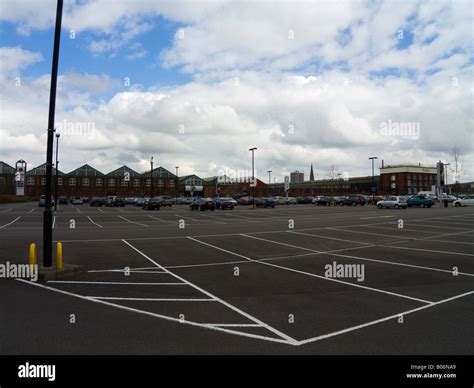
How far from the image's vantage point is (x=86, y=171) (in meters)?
116

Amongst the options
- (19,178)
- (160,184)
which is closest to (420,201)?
(19,178)

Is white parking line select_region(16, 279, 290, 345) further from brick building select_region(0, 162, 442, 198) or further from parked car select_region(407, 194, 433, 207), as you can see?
brick building select_region(0, 162, 442, 198)

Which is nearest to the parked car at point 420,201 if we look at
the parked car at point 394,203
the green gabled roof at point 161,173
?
the parked car at point 394,203

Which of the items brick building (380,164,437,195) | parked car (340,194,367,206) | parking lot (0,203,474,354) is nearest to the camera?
parking lot (0,203,474,354)

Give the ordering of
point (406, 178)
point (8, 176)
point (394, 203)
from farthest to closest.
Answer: point (406, 178) → point (8, 176) → point (394, 203)

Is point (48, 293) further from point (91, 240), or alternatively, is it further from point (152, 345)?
point (91, 240)

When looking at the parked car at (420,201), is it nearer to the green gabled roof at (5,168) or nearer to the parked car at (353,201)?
the parked car at (353,201)

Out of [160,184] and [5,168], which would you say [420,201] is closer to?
[160,184]

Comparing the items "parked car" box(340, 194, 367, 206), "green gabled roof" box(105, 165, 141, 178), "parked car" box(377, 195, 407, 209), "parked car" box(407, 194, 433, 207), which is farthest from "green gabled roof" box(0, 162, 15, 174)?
"parked car" box(407, 194, 433, 207)

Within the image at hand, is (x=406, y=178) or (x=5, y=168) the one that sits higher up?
(x=5, y=168)

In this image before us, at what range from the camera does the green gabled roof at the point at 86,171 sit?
378 ft

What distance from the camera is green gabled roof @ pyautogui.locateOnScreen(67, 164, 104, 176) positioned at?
378ft
